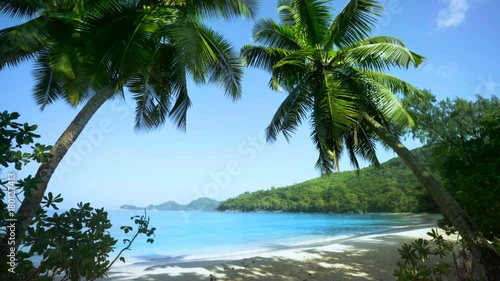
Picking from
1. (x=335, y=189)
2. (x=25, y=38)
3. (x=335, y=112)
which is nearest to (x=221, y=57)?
(x=335, y=112)

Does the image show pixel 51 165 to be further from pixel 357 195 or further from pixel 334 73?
pixel 357 195

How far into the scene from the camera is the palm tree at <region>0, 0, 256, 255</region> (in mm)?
6109

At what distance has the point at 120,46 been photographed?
6.66m

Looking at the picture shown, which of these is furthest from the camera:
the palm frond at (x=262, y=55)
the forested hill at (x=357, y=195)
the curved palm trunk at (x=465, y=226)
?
the forested hill at (x=357, y=195)

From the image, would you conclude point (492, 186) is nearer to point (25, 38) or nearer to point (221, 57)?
point (221, 57)

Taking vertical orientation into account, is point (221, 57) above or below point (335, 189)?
below

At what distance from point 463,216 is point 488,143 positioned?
268 cm

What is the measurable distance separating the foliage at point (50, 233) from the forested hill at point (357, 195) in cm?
4391

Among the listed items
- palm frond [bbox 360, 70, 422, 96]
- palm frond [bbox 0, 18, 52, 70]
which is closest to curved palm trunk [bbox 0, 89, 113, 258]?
palm frond [bbox 0, 18, 52, 70]

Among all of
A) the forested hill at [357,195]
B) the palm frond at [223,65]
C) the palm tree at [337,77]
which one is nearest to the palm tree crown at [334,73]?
the palm tree at [337,77]

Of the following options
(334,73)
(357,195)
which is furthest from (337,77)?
(357,195)

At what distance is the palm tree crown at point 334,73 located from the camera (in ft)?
26.2

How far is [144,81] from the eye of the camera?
25.1 ft
